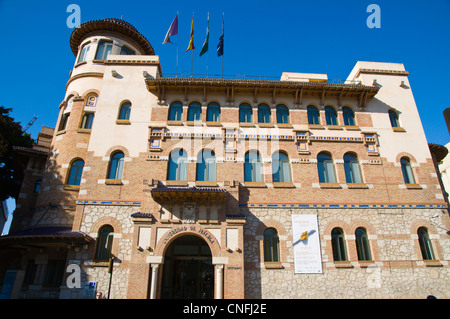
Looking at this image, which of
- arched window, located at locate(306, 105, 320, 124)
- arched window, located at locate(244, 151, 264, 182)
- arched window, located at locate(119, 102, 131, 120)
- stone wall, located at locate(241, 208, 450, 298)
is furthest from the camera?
arched window, located at locate(306, 105, 320, 124)

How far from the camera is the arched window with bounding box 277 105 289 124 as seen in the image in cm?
1988

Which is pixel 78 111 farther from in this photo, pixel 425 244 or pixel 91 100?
pixel 425 244

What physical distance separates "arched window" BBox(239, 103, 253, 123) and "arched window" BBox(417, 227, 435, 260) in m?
13.3

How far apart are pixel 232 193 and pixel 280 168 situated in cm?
390

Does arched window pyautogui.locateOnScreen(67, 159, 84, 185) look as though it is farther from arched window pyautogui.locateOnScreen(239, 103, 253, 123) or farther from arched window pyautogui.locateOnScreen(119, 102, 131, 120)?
arched window pyautogui.locateOnScreen(239, 103, 253, 123)

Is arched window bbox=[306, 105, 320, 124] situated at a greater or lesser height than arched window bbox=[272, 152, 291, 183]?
greater

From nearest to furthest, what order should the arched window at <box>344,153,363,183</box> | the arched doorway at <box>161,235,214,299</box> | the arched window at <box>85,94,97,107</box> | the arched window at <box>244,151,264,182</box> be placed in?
the arched doorway at <box>161,235,214,299</box>, the arched window at <box>244,151,264,182</box>, the arched window at <box>344,153,363,183</box>, the arched window at <box>85,94,97,107</box>

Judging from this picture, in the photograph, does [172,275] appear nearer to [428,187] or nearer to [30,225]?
[30,225]

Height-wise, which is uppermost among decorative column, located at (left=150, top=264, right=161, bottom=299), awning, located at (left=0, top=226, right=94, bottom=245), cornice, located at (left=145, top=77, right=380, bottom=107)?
cornice, located at (left=145, top=77, right=380, bottom=107)

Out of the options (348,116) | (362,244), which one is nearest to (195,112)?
(348,116)

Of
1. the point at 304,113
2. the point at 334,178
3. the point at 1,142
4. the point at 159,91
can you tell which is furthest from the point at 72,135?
the point at 334,178

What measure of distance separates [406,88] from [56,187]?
2672 cm

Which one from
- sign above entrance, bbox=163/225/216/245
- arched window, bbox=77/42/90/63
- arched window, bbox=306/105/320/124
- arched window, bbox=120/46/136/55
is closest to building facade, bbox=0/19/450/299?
sign above entrance, bbox=163/225/216/245

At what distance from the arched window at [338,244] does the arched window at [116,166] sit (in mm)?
14187
